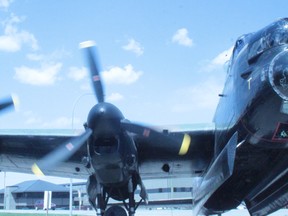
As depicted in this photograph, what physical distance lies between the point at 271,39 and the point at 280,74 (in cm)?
114

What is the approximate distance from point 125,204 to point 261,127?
5.27 meters

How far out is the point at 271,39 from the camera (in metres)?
8.47

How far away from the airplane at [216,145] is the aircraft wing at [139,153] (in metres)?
0.03

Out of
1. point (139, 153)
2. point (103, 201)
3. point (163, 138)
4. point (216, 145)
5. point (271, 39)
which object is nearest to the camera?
point (271, 39)

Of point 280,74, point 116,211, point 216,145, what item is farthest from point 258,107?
point 116,211

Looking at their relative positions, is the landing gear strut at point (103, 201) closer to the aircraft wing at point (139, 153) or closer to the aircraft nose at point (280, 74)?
the aircraft wing at point (139, 153)

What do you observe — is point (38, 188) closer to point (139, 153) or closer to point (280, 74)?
point (139, 153)

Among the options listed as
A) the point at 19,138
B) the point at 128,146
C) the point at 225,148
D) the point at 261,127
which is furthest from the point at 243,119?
the point at 19,138

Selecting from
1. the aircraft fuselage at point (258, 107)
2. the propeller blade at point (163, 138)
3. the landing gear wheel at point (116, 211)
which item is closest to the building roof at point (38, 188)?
the propeller blade at point (163, 138)

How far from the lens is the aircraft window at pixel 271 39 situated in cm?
833

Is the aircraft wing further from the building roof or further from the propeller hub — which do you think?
the building roof

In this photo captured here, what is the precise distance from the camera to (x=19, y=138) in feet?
41.7

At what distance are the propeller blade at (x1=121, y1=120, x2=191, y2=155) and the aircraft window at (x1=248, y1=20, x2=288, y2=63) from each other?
3.61 m

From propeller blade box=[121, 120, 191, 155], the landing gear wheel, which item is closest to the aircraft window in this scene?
propeller blade box=[121, 120, 191, 155]
